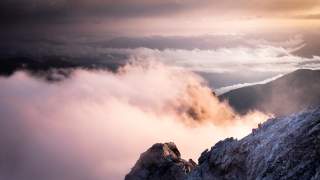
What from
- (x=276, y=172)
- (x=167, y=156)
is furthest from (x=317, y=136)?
(x=167, y=156)

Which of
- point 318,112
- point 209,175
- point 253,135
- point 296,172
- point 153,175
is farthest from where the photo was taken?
point 153,175

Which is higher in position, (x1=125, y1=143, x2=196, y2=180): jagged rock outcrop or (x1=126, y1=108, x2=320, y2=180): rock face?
(x1=126, y1=108, x2=320, y2=180): rock face

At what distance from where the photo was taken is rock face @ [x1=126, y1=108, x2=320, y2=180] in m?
41.0

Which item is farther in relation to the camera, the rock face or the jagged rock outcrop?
the jagged rock outcrop

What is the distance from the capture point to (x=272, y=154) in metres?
44.4

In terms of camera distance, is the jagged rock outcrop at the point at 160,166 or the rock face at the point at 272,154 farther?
the jagged rock outcrop at the point at 160,166

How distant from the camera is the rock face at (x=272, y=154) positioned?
135ft

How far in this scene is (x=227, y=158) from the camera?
55.1 meters

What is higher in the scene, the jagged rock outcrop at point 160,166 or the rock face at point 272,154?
the rock face at point 272,154

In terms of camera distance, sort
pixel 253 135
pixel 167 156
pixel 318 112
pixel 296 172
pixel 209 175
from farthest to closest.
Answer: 1. pixel 167 156
2. pixel 209 175
3. pixel 253 135
4. pixel 318 112
5. pixel 296 172

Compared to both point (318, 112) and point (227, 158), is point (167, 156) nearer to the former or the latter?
point (227, 158)

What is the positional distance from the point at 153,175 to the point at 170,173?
13.9 feet

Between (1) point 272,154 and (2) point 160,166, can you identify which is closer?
(1) point 272,154

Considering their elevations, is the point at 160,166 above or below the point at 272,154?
below
